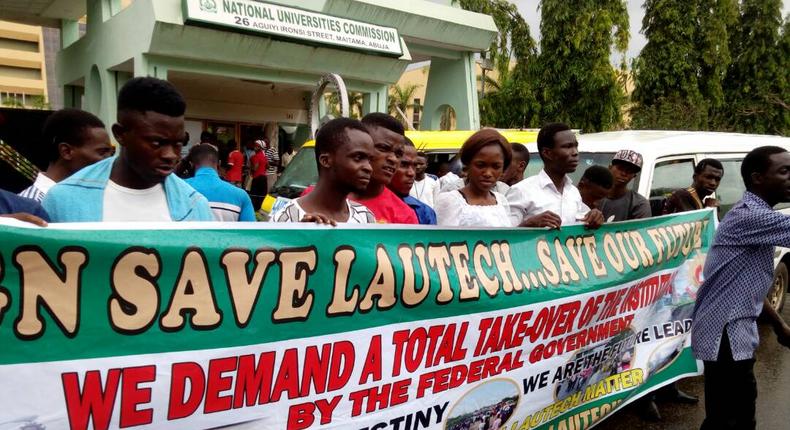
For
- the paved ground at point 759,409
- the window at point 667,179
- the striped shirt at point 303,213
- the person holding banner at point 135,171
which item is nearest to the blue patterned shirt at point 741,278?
the paved ground at point 759,409

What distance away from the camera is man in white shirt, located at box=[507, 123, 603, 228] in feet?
12.9

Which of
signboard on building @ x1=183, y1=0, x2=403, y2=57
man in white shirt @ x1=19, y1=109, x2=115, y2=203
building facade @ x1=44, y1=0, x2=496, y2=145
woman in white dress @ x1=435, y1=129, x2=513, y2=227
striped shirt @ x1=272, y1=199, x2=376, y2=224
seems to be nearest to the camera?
striped shirt @ x1=272, y1=199, x2=376, y2=224

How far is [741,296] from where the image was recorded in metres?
3.09

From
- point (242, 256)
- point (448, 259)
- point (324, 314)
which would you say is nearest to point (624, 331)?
point (448, 259)

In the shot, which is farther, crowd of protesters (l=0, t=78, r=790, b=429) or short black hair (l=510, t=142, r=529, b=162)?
short black hair (l=510, t=142, r=529, b=162)

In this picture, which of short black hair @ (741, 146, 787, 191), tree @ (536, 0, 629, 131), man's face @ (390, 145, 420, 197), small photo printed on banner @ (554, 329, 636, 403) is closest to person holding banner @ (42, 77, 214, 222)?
man's face @ (390, 145, 420, 197)

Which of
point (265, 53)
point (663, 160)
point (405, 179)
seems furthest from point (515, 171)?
point (265, 53)

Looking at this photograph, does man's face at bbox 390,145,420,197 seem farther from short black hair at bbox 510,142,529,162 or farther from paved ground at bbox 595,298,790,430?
paved ground at bbox 595,298,790,430

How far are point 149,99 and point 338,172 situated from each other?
0.85 metres

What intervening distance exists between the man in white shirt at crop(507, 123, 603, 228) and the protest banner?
33 cm

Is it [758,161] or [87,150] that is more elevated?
[87,150]

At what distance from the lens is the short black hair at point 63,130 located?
10.8 ft

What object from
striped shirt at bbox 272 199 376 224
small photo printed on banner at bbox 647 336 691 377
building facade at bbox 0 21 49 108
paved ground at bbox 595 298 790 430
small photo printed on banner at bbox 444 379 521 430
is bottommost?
paved ground at bbox 595 298 790 430

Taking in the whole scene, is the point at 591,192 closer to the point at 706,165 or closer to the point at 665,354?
the point at 665,354
